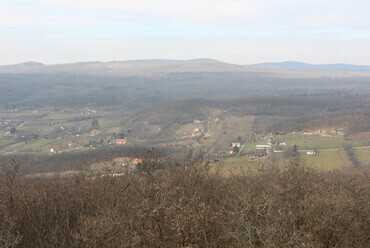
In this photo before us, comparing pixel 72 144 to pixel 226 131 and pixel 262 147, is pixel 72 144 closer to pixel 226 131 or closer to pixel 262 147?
pixel 226 131

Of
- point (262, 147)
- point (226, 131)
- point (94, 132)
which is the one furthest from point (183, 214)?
point (94, 132)

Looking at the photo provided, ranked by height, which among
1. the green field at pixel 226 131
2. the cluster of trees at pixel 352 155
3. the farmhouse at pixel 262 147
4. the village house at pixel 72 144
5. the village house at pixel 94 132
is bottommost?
the village house at pixel 94 132

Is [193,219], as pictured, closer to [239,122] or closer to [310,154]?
[310,154]

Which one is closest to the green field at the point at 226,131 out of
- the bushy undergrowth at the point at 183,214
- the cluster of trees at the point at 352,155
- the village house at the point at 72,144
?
the cluster of trees at the point at 352,155

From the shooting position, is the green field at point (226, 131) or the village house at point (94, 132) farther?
the village house at point (94, 132)

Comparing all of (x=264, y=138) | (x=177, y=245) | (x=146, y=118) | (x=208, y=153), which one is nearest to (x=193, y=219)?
(x=177, y=245)

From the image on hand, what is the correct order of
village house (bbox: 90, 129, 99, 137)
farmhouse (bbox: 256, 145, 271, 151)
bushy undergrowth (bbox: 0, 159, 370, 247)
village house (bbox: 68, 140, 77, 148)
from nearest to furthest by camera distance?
bushy undergrowth (bbox: 0, 159, 370, 247)
farmhouse (bbox: 256, 145, 271, 151)
village house (bbox: 68, 140, 77, 148)
village house (bbox: 90, 129, 99, 137)

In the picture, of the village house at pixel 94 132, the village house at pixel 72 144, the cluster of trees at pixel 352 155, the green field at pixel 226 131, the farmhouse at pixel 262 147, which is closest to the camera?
the cluster of trees at pixel 352 155

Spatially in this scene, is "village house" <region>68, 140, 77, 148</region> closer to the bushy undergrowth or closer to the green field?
the green field

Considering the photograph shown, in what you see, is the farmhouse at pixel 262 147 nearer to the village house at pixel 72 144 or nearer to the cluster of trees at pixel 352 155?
the cluster of trees at pixel 352 155

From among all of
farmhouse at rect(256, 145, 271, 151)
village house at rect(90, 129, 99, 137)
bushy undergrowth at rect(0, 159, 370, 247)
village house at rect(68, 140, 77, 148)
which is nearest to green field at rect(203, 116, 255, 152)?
farmhouse at rect(256, 145, 271, 151)
